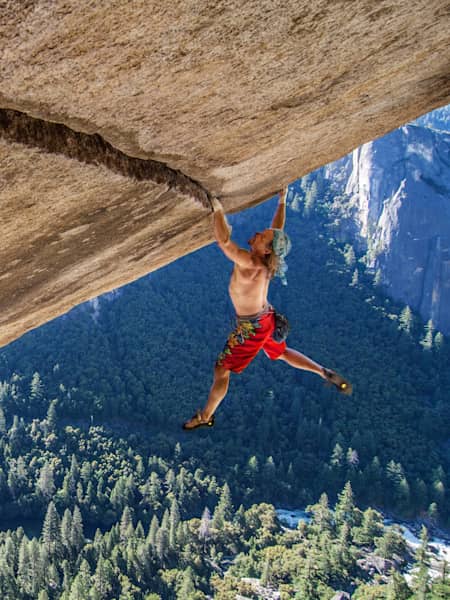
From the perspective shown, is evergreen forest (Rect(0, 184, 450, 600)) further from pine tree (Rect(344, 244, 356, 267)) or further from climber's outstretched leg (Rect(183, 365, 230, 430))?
climber's outstretched leg (Rect(183, 365, 230, 430))

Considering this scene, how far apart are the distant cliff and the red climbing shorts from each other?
221 ft

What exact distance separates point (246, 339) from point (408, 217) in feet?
228

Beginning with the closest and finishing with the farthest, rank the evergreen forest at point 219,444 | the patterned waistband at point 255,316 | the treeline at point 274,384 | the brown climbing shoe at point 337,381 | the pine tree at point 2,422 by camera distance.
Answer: the patterned waistband at point 255,316, the brown climbing shoe at point 337,381, the evergreen forest at point 219,444, the treeline at point 274,384, the pine tree at point 2,422

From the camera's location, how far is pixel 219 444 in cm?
5200

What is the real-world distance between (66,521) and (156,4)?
130 feet

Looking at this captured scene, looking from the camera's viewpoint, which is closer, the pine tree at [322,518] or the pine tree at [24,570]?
the pine tree at [24,570]

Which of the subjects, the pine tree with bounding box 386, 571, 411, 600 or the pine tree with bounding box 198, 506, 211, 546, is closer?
the pine tree with bounding box 386, 571, 411, 600

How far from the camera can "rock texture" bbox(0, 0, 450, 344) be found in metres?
1.59

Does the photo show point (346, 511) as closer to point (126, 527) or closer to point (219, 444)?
point (219, 444)

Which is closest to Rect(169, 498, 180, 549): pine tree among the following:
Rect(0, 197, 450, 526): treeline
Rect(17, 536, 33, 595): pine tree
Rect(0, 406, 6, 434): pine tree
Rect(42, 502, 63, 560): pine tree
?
Rect(42, 502, 63, 560): pine tree

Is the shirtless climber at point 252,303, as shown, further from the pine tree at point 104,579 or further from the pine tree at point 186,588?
the pine tree at point 104,579

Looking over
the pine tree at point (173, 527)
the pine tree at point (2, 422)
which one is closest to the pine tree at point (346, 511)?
the pine tree at point (173, 527)

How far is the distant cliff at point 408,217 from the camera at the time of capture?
6981 cm

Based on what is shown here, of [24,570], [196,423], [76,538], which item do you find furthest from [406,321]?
[196,423]
